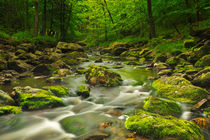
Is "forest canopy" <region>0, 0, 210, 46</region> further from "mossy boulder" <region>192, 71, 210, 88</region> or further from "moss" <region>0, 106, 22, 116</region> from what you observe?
"moss" <region>0, 106, 22, 116</region>

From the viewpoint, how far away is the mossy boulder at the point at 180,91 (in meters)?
4.74

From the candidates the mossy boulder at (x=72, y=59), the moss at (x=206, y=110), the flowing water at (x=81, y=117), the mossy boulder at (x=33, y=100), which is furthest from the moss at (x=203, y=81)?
the mossy boulder at (x=72, y=59)

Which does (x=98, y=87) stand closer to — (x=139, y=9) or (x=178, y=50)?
(x=178, y=50)

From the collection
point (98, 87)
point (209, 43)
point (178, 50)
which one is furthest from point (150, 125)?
point (178, 50)

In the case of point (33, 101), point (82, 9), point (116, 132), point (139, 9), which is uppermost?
point (82, 9)

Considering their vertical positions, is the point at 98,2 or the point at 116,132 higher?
the point at 98,2

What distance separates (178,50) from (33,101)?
37.0ft

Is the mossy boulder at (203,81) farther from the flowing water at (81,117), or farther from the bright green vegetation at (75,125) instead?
the bright green vegetation at (75,125)

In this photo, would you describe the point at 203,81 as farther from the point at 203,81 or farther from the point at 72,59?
the point at 72,59

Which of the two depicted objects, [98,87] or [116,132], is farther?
[98,87]

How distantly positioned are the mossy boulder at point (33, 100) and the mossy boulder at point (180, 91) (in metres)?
3.60

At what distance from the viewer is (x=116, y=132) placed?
3.24 meters

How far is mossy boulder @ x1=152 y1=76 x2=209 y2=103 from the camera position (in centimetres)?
474

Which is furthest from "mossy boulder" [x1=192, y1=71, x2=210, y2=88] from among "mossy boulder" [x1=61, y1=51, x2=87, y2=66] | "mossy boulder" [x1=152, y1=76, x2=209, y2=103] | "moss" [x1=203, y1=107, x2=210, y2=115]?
"mossy boulder" [x1=61, y1=51, x2=87, y2=66]
